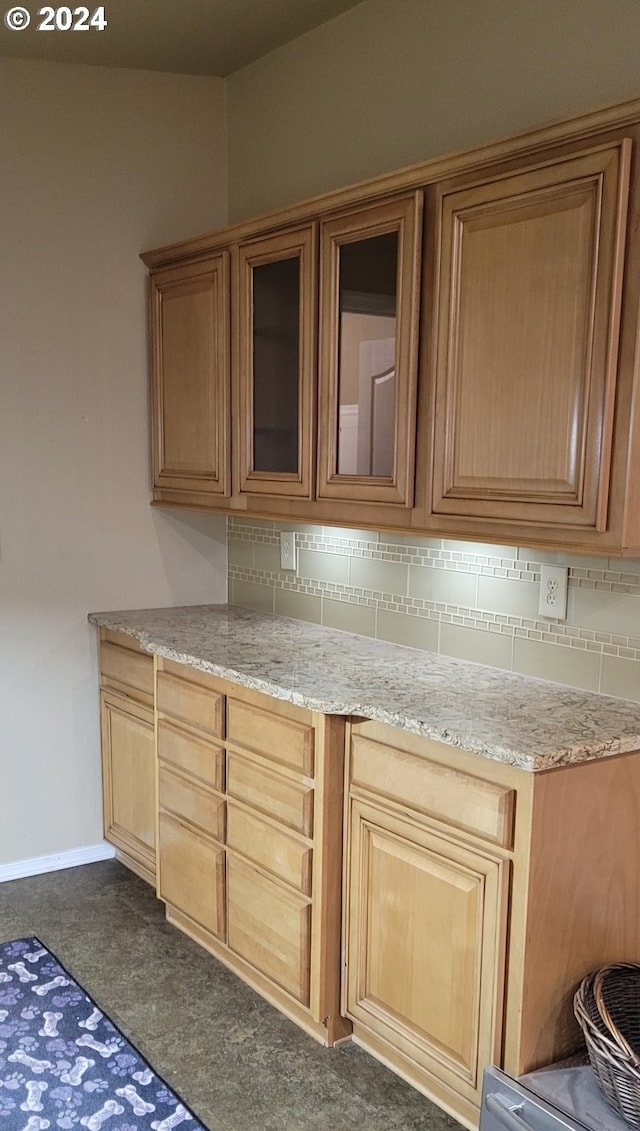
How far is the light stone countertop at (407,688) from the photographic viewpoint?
1.77 metres

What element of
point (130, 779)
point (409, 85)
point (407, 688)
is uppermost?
point (409, 85)

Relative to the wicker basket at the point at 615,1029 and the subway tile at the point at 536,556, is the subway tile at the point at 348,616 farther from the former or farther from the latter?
the wicker basket at the point at 615,1029

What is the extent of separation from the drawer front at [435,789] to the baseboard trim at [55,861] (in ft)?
5.15

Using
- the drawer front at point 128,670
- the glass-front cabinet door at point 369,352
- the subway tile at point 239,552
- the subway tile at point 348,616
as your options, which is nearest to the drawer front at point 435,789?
the glass-front cabinet door at point 369,352

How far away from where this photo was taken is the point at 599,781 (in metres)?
1.79

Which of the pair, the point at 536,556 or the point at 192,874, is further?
the point at 192,874

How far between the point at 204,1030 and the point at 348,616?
121 centimetres

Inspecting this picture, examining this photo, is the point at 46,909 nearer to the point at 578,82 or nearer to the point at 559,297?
the point at 559,297

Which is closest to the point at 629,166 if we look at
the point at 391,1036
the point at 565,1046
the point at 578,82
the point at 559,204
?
the point at 559,204

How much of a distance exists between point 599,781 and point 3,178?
2530 mm

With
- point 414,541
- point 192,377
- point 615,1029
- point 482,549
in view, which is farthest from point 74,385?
point 615,1029

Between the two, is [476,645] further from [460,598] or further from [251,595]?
[251,595]

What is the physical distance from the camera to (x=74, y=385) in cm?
312

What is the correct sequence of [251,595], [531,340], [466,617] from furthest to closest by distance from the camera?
[251,595] → [466,617] → [531,340]
